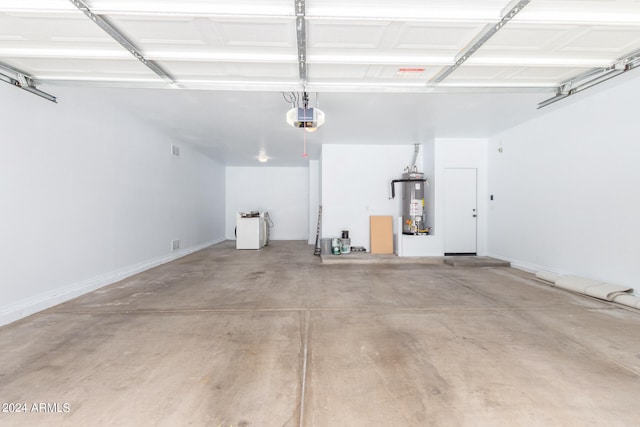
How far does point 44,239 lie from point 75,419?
256cm

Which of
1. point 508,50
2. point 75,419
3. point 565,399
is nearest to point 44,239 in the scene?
point 75,419

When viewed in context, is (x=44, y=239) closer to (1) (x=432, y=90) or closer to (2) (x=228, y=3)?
(2) (x=228, y=3)

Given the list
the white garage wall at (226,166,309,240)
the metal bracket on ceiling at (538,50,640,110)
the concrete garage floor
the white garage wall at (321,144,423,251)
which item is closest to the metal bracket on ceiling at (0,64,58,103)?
the concrete garage floor

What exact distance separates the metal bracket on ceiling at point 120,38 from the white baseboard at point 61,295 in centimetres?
279

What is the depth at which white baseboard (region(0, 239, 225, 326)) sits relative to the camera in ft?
8.84

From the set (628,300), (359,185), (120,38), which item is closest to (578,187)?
(628,300)

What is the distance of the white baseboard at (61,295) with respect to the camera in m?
2.69

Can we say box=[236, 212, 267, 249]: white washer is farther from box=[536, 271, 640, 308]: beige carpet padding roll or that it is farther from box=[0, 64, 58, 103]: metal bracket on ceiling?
box=[536, 271, 640, 308]: beige carpet padding roll

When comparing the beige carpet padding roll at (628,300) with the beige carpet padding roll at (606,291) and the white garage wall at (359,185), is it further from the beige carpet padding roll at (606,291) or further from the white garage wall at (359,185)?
the white garage wall at (359,185)

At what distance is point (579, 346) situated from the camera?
7.26 ft

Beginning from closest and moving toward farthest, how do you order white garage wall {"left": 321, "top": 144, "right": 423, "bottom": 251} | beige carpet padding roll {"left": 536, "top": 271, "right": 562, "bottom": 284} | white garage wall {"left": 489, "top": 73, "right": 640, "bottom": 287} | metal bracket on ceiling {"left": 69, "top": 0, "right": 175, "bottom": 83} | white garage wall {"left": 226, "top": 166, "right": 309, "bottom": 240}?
metal bracket on ceiling {"left": 69, "top": 0, "right": 175, "bottom": 83}, white garage wall {"left": 489, "top": 73, "right": 640, "bottom": 287}, beige carpet padding roll {"left": 536, "top": 271, "right": 562, "bottom": 284}, white garage wall {"left": 321, "top": 144, "right": 423, "bottom": 251}, white garage wall {"left": 226, "top": 166, "right": 309, "bottom": 240}

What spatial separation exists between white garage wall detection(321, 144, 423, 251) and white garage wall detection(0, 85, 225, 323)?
3.67 meters

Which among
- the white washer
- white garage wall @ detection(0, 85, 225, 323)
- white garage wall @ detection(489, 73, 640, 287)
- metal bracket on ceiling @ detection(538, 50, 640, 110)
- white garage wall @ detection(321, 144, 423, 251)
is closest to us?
metal bracket on ceiling @ detection(538, 50, 640, 110)

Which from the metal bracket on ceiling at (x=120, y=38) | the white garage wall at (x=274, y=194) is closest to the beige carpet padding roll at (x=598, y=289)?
the metal bracket on ceiling at (x=120, y=38)
